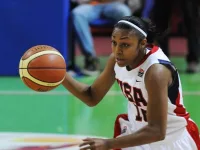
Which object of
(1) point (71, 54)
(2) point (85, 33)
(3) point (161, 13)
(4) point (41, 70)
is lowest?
(1) point (71, 54)

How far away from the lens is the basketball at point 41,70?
2.91m

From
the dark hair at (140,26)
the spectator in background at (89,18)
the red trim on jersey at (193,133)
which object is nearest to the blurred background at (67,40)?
the spectator in background at (89,18)

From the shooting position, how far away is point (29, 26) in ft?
22.8

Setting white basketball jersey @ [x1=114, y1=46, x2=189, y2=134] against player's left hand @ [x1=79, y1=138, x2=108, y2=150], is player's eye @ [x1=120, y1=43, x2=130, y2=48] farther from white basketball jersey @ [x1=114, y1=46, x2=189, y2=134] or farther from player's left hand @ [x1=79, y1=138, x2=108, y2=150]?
player's left hand @ [x1=79, y1=138, x2=108, y2=150]

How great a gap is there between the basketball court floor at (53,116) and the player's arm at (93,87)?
579 millimetres

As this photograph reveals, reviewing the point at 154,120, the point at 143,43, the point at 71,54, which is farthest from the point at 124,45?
the point at 71,54

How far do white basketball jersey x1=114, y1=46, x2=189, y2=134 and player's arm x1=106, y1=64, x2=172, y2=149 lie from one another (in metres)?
0.14

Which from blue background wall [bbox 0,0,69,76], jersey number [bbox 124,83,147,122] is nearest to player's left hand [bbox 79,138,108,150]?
jersey number [bbox 124,83,147,122]

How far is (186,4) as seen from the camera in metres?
7.45

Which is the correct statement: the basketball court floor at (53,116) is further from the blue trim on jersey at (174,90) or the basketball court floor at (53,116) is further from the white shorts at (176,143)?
the blue trim on jersey at (174,90)

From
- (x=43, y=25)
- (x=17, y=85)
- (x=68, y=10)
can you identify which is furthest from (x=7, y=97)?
(x=68, y=10)

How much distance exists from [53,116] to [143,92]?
2167 mm

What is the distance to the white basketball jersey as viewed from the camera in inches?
111

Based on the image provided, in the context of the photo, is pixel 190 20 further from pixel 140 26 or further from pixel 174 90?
pixel 140 26
